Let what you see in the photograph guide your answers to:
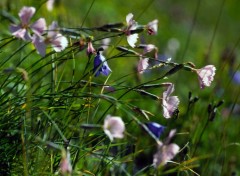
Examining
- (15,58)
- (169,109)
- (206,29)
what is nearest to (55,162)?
(169,109)

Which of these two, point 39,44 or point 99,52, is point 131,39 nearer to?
point 99,52

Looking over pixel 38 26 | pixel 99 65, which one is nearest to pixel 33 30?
pixel 38 26

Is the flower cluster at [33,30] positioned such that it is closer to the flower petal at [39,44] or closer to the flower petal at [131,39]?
the flower petal at [39,44]

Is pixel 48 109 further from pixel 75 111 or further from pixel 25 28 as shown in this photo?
pixel 25 28

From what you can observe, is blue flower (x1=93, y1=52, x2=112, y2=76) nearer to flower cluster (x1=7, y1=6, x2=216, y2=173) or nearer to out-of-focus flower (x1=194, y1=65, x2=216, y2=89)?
flower cluster (x1=7, y1=6, x2=216, y2=173)

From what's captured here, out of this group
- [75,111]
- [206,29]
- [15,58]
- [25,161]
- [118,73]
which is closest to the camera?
[25,161]

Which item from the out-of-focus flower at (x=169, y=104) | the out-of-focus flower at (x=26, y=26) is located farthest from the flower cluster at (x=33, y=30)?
the out-of-focus flower at (x=169, y=104)
